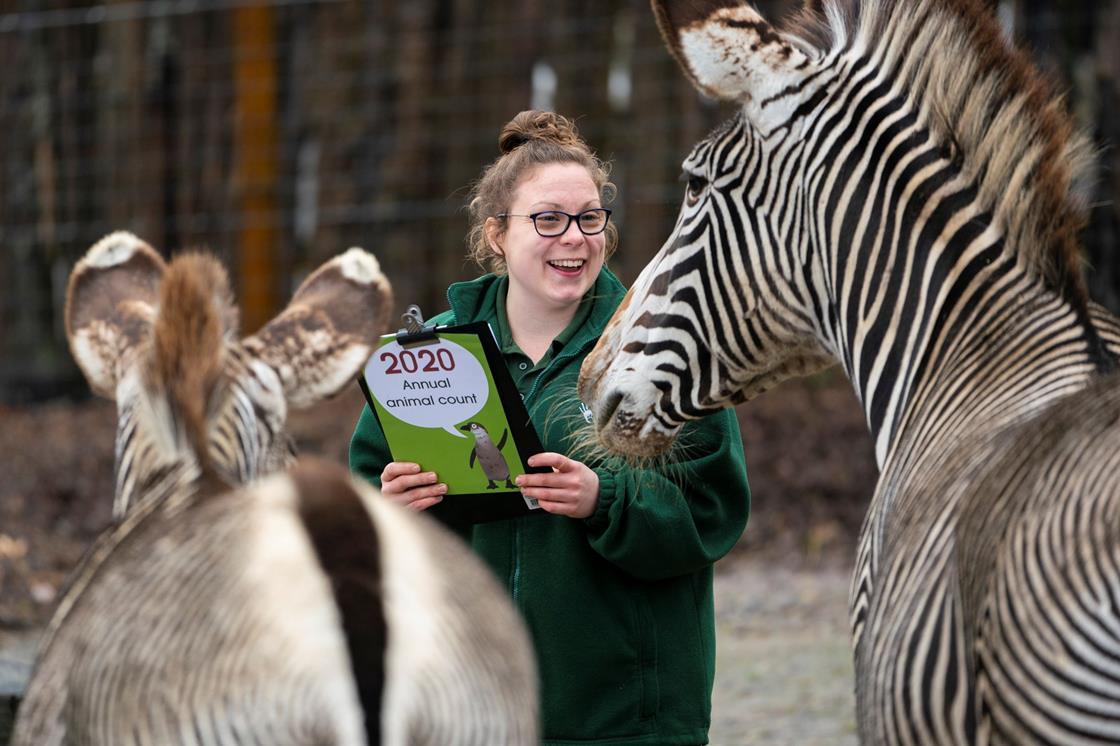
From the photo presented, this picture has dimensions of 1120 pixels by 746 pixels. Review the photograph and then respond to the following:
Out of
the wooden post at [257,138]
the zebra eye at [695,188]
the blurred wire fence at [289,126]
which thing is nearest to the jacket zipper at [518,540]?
the zebra eye at [695,188]

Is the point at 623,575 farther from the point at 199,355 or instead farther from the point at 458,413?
the point at 199,355

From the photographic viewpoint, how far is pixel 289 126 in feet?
44.1

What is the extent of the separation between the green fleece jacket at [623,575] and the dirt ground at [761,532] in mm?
2125

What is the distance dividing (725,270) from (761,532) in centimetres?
635

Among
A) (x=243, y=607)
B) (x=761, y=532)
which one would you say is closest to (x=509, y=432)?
(x=243, y=607)

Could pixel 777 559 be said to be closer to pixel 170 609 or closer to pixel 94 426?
pixel 94 426

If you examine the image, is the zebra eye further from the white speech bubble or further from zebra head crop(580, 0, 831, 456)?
the white speech bubble

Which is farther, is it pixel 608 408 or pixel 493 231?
pixel 493 231

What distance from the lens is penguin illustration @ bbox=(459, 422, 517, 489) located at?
3.75 m

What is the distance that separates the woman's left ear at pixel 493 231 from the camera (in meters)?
4.22

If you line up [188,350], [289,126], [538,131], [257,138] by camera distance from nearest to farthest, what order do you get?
1. [188,350]
2. [538,131]
3. [257,138]
4. [289,126]

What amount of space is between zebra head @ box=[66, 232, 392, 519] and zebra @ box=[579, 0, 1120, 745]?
81cm

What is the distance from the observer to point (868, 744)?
114 inches

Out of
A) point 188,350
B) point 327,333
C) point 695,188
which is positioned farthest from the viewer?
point 695,188
